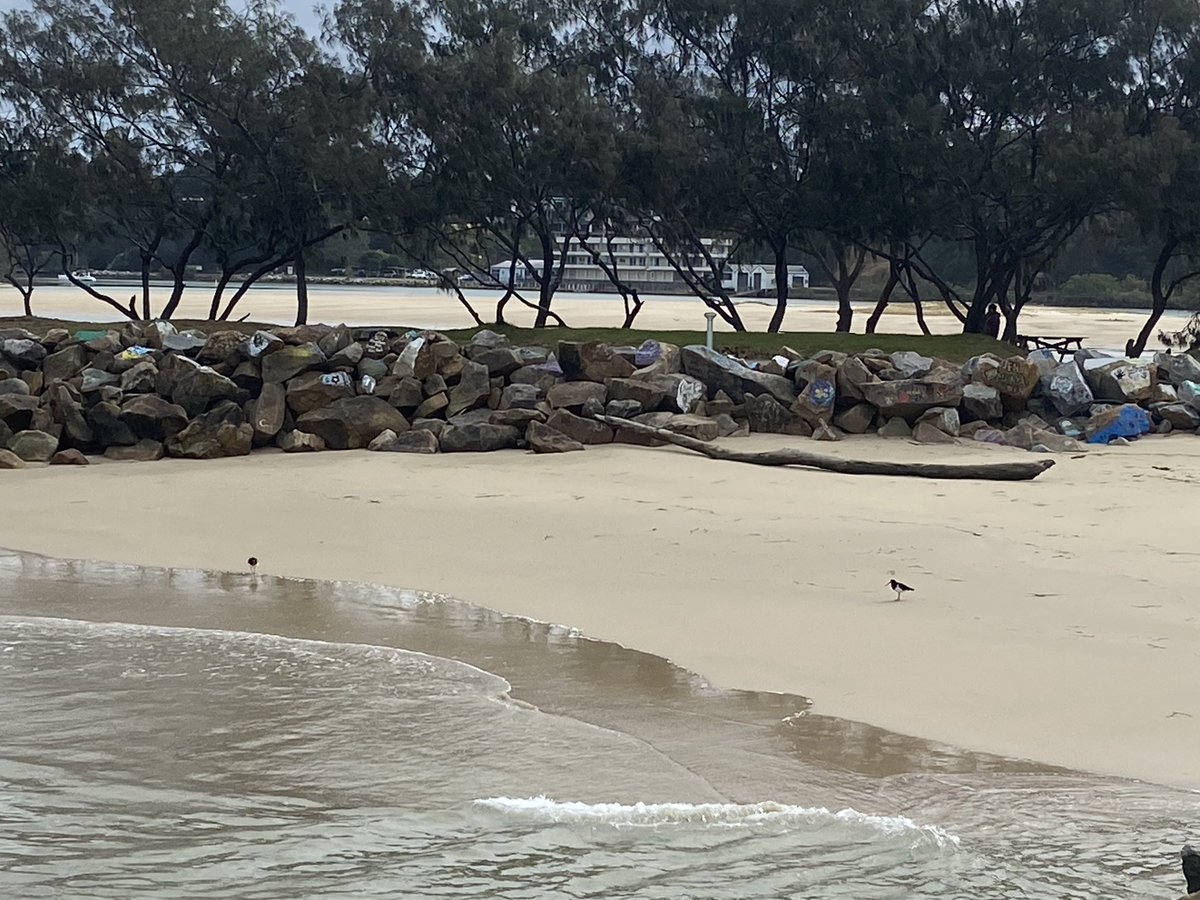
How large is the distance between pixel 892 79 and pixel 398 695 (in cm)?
2059

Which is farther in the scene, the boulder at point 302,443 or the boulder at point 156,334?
the boulder at point 156,334

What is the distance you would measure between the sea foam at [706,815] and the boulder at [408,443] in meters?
8.96

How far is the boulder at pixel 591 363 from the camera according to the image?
590 inches

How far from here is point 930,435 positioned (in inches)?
551

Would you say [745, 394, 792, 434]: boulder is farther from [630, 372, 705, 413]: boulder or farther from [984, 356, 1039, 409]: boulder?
[984, 356, 1039, 409]: boulder

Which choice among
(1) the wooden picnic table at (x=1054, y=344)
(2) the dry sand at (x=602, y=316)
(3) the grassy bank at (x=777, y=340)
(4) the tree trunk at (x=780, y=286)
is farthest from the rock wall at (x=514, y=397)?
(2) the dry sand at (x=602, y=316)

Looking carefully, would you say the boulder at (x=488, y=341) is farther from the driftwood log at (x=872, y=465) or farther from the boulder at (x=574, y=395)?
the driftwood log at (x=872, y=465)

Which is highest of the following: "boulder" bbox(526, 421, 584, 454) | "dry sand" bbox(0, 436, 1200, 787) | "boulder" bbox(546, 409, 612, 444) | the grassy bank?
the grassy bank

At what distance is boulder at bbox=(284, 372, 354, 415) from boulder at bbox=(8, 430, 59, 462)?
2416mm

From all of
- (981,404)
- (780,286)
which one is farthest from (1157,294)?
(981,404)

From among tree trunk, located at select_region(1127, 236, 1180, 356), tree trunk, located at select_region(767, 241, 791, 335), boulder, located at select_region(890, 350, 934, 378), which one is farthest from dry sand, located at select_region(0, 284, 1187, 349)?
boulder, located at select_region(890, 350, 934, 378)

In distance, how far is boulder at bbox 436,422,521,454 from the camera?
45.6 ft

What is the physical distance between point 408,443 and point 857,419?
4677mm

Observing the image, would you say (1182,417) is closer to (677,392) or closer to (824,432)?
(824,432)
